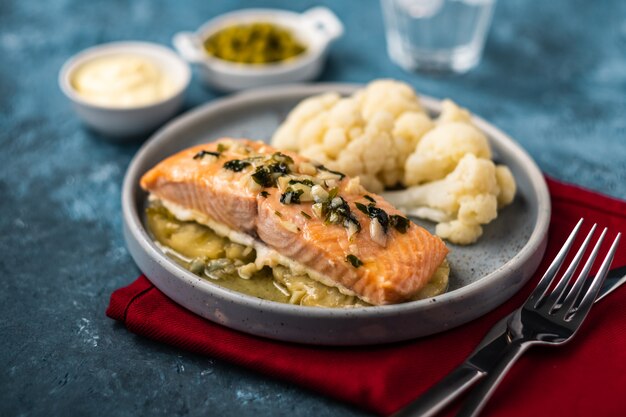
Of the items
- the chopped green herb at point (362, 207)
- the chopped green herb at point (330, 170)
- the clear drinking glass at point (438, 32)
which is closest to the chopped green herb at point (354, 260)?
the chopped green herb at point (362, 207)

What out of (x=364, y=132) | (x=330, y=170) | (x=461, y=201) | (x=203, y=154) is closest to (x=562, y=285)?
(x=461, y=201)

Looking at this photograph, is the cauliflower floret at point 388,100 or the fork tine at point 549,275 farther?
the cauliflower floret at point 388,100

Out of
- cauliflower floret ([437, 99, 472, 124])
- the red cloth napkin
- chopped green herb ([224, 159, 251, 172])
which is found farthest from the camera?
cauliflower floret ([437, 99, 472, 124])

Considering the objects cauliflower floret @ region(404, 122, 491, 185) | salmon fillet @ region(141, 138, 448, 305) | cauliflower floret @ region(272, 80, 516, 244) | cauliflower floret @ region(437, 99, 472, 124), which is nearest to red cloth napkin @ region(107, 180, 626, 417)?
salmon fillet @ region(141, 138, 448, 305)

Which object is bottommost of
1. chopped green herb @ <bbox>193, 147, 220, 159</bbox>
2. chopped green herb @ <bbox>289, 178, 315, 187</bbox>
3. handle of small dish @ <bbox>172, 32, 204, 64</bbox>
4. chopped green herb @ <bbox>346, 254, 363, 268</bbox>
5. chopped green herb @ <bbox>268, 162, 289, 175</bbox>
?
handle of small dish @ <bbox>172, 32, 204, 64</bbox>

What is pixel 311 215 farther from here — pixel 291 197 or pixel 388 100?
pixel 388 100

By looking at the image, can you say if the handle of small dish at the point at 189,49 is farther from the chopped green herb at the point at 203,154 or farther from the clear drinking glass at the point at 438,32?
the chopped green herb at the point at 203,154

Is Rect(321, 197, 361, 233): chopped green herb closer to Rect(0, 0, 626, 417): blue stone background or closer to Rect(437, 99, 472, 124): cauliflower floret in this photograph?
Rect(0, 0, 626, 417): blue stone background
